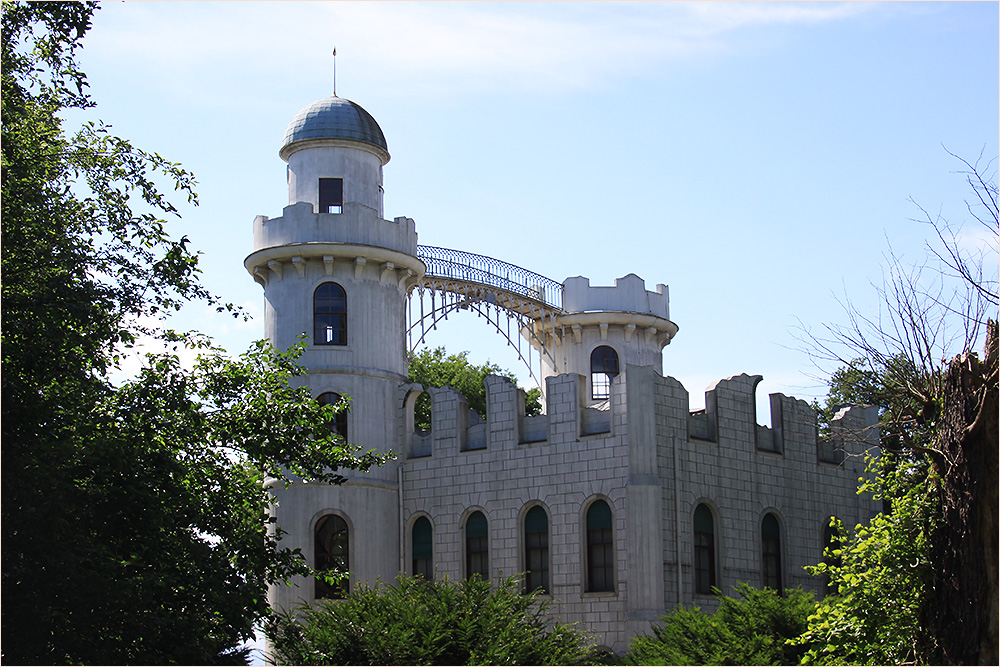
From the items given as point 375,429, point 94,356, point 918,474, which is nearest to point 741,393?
point 375,429

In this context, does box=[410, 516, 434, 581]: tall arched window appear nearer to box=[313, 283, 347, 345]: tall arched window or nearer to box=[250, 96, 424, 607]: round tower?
box=[250, 96, 424, 607]: round tower

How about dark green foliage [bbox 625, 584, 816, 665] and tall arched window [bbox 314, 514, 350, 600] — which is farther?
tall arched window [bbox 314, 514, 350, 600]

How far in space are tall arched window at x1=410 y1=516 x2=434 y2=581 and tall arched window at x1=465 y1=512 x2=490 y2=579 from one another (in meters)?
1.02

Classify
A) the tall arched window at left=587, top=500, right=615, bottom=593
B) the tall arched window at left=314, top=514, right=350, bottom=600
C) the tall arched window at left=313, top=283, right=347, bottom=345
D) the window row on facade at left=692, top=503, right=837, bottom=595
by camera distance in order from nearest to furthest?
the tall arched window at left=587, top=500, right=615, bottom=593, the window row on facade at left=692, top=503, right=837, bottom=595, the tall arched window at left=314, top=514, right=350, bottom=600, the tall arched window at left=313, top=283, right=347, bottom=345

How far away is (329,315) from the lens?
32.0 m

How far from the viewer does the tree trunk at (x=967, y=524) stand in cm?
1527

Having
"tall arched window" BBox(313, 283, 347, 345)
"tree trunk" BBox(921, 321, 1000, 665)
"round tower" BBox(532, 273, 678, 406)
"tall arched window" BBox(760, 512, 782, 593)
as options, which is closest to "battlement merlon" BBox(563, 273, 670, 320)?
"round tower" BBox(532, 273, 678, 406)

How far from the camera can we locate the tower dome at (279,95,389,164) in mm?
33000

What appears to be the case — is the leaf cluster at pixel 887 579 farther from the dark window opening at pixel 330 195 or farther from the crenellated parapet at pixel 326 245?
the dark window opening at pixel 330 195

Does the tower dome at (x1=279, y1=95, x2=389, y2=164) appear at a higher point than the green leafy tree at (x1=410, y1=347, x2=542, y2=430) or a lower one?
higher

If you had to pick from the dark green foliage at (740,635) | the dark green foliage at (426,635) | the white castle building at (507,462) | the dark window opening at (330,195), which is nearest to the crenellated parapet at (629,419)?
the white castle building at (507,462)

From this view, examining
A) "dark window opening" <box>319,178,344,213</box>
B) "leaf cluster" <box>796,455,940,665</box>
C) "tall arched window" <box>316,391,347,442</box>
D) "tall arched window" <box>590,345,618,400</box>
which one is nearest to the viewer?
"leaf cluster" <box>796,455,940,665</box>

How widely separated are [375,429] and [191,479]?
43.0 ft

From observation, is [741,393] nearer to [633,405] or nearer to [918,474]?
[633,405]
